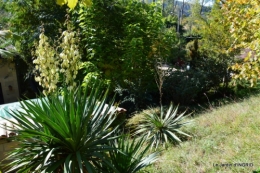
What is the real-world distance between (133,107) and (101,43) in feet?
7.64

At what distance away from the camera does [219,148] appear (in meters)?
3.72

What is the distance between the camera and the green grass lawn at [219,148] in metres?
3.18

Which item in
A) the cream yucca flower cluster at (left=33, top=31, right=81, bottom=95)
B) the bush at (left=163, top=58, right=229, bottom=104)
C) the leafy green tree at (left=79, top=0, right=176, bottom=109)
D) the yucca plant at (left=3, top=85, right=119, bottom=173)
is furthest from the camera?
the bush at (left=163, top=58, right=229, bottom=104)

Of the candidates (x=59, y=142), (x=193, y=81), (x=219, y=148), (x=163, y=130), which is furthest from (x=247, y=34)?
(x=193, y=81)

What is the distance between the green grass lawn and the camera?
125 inches

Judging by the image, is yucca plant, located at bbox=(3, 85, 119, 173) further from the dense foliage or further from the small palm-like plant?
the small palm-like plant

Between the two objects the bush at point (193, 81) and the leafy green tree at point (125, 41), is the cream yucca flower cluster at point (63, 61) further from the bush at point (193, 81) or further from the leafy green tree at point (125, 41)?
the bush at point (193, 81)

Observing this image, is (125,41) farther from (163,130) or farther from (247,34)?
(247,34)

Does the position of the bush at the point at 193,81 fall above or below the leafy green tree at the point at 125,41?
below

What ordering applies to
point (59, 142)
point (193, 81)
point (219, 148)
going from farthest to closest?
point (193, 81) → point (219, 148) → point (59, 142)

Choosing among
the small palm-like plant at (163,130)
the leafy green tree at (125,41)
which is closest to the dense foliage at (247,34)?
the small palm-like plant at (163,130)

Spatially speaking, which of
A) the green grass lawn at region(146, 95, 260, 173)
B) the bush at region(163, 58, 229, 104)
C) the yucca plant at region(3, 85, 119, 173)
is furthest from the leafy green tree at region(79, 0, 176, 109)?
the yucca plant at region(3, 85, 119, 173)

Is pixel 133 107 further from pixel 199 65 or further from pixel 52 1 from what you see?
pixel 52 1

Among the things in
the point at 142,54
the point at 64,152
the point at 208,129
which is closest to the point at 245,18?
the point at 208,129
